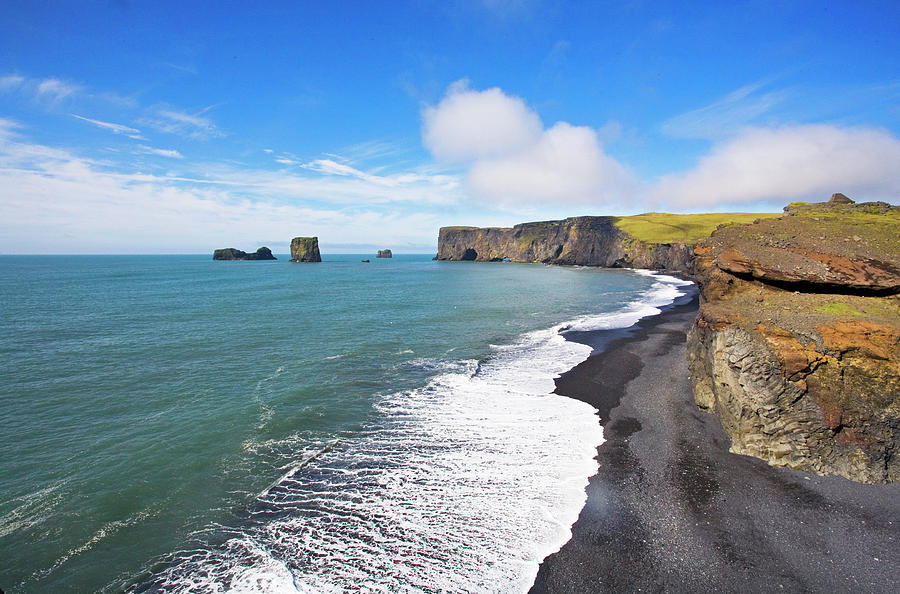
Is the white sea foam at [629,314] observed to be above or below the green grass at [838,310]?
below

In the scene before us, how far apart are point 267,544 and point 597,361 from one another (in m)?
21.6

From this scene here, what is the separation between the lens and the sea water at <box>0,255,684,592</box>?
31.0ft

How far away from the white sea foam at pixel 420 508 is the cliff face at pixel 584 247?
97.5 meters

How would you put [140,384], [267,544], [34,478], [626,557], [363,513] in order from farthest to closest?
1. [140,384]
2. [34,478]
3. [363,513]
4. [267,544]
5. [626,557]

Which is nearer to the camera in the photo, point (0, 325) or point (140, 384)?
point (140, 384)

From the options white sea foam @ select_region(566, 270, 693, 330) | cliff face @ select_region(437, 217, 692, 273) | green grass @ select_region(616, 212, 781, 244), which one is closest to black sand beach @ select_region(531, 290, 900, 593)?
white sea foam @ select_region(566, 270, 693, 330)

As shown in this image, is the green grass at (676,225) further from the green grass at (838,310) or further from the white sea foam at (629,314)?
the green grass at (838,310)

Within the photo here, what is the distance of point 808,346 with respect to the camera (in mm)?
12164

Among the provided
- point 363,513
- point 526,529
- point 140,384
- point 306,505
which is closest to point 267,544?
point 306,505

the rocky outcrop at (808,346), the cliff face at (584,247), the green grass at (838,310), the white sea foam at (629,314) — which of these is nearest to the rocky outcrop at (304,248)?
the cliff face at (584,247)

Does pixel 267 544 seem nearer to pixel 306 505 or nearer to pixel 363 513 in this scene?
pixel 306 505

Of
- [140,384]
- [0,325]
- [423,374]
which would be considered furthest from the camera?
[0,325]

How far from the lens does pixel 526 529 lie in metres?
10.5

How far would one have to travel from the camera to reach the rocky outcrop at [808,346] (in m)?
11.4
